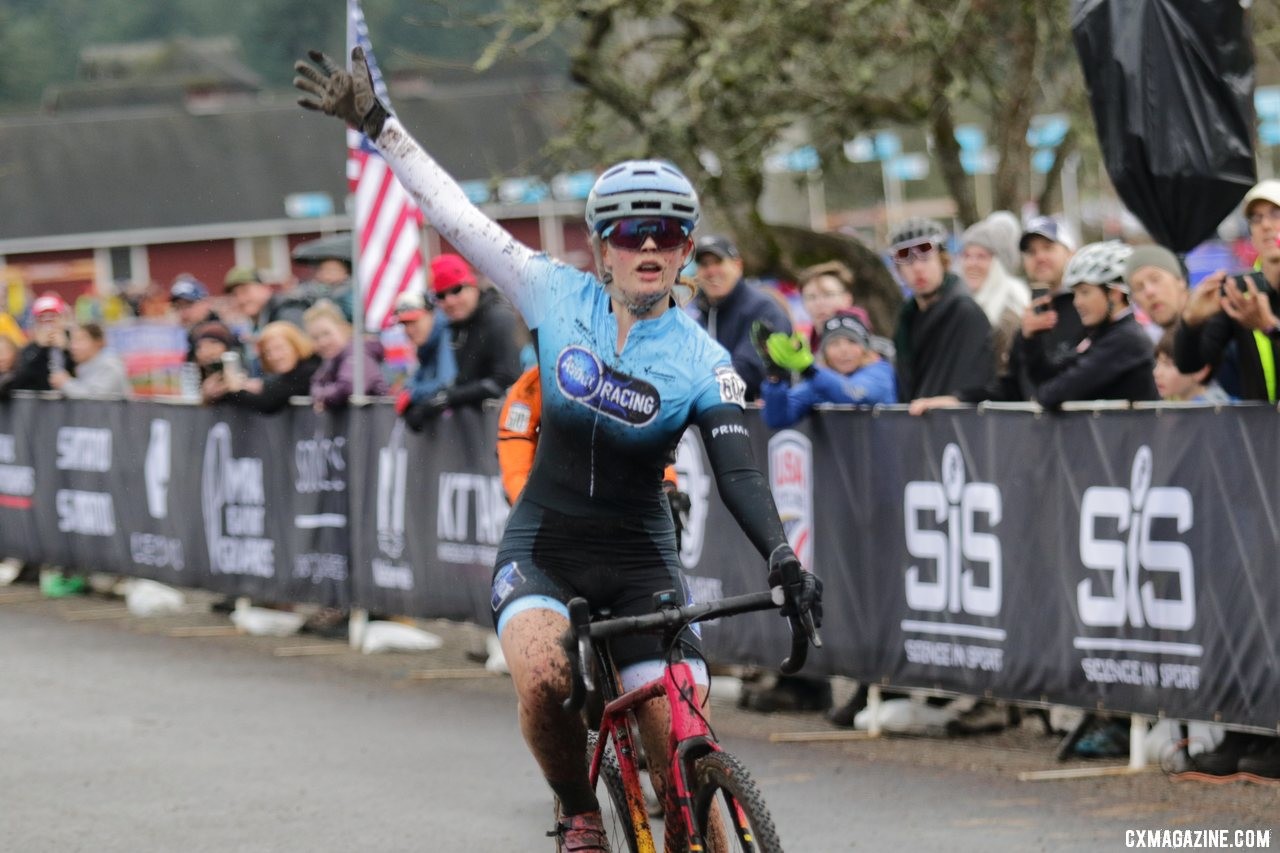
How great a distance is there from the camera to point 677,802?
512 cm

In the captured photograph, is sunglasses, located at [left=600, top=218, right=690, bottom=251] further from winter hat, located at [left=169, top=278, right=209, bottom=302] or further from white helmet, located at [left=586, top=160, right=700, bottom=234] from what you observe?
winter hat, located at [left=169, top=278, right=209, bottom=302]

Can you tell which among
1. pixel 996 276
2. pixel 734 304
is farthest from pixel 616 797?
pixel 996 276

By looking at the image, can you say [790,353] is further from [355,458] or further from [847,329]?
[355,458]

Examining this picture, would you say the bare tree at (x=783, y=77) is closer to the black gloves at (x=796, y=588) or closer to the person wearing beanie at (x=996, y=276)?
the person wearing beanie at (x=996, y=276)

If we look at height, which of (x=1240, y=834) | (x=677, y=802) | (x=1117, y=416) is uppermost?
(x=1117, y=416)

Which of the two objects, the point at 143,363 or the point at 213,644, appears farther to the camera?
the point at 143,363

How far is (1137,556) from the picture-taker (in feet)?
27.5

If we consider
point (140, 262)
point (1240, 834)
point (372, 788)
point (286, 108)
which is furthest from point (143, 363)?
point (286, 108)

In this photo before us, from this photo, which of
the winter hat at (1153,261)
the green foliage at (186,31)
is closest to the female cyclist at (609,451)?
the winter hat at (1153,261)

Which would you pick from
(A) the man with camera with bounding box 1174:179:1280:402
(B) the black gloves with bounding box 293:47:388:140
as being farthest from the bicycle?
(A) the man with camera with bounding box 1174:179:1280:402

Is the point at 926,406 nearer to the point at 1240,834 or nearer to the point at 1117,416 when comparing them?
the point at 1117,416

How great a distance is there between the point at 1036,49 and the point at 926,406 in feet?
24.4

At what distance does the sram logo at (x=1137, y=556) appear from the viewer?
26.9ft

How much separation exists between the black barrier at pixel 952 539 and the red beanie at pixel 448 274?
82 centimetres
